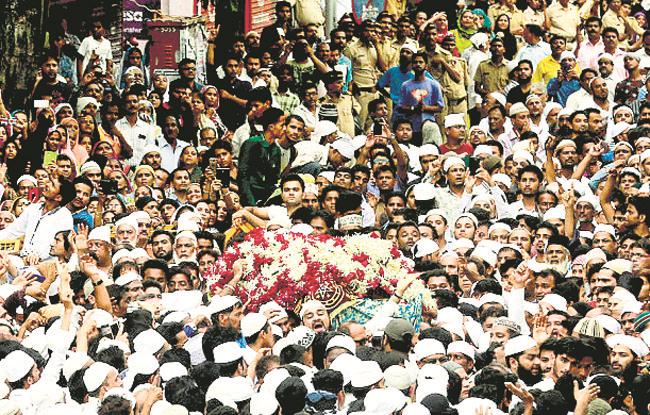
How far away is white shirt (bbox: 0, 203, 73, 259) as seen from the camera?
68.1 feet

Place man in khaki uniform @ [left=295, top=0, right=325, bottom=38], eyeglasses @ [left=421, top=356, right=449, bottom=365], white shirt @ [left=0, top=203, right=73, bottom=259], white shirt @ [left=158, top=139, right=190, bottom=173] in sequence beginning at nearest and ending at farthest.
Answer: eyeglasses @ [left=421, top=356, right=449, bottom=365] → white shirt @ [left=0, top=203, right=73, bottom=259] → white shirt @ [left=158, top=139, right=190, bottom=173] → man in khaki uniform @ [left=295, top=0, right=325, bottom=38]

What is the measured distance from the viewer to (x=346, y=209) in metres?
20.9

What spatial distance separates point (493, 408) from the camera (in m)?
14.8

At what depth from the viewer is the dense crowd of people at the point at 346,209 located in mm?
15688

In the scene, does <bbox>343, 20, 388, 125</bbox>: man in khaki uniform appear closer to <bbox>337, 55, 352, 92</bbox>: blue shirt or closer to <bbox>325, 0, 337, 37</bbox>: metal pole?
<bbox>337, 55, 352, 92</bbox>: blue shirt

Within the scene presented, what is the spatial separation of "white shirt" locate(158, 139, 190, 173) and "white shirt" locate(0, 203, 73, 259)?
3540mm

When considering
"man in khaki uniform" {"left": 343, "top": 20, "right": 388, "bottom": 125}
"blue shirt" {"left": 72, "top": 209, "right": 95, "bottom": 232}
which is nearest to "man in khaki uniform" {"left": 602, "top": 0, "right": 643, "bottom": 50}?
"man in khaki uniform" {"left": 343, "top": 20, "right": 388, "bottom": 125}

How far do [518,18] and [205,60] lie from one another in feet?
14.7

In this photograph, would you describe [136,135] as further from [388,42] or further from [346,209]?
[346,209]

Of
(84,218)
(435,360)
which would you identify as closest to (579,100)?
(84,218)

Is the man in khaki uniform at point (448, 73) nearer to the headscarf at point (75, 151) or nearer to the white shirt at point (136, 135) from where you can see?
the white shirt at point (136, 135)

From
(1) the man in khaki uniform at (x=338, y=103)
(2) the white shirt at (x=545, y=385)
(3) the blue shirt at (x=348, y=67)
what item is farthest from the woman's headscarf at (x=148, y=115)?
(2) the white shirt at (x=545, y=385)

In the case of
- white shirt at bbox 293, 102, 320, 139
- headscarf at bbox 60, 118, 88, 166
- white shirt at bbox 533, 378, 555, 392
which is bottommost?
headscarf at bbox 60, 118, 88, 166

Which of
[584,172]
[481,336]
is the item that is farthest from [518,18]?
[481,336]
